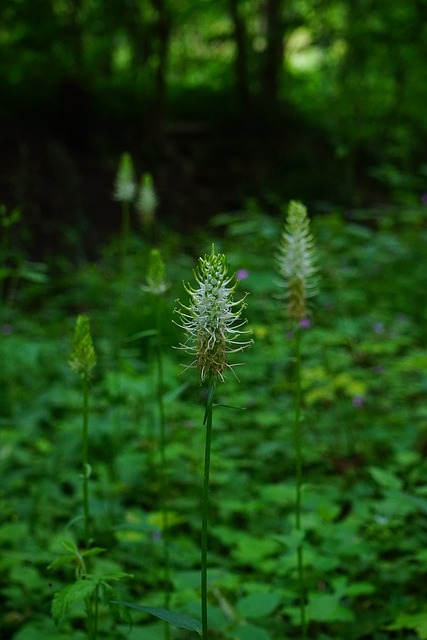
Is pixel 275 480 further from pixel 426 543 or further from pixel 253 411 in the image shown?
pixel 426 543

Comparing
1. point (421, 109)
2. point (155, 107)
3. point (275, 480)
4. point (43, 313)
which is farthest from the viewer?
point (421, 109)

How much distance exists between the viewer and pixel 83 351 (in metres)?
1.44

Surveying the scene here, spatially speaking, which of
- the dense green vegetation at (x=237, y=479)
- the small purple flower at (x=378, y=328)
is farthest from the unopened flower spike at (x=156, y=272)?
the small purple flower at (x=378, y=328)

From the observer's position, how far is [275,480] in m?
3.06

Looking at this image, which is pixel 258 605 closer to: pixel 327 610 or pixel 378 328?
pixel 327 610

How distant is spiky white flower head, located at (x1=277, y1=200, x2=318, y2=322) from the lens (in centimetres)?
156

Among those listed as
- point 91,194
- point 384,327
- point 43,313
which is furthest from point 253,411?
point 91,194

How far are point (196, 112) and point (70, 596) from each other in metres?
11.2

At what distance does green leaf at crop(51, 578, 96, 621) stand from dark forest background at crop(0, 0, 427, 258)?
6.86 meters

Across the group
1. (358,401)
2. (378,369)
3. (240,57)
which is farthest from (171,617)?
(240,57)

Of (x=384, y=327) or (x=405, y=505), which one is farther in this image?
(x=384, y=327)

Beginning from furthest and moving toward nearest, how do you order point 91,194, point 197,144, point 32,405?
point 197,144 → point 91,194 → point 32,405

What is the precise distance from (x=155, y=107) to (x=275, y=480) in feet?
27.0

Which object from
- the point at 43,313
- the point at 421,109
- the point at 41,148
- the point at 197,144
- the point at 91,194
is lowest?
the point at 43,313
